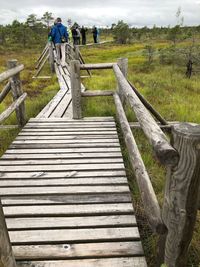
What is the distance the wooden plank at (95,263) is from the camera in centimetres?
221

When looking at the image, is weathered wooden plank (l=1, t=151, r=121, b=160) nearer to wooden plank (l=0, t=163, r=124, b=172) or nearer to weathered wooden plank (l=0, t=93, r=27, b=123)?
wooden plank (l=0, t=163, r=124, b=172)

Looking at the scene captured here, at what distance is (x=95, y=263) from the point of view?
2229mm

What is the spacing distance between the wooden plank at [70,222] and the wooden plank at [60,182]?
24.7 inches

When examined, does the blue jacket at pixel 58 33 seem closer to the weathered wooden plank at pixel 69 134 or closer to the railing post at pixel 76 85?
the railing post at pixel 76 85

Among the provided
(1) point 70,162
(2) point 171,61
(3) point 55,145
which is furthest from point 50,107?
(2) point 171,61

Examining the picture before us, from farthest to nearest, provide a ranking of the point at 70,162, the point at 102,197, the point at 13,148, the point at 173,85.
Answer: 1. the point at 173,85
2. the point at 13,148
3. the point at 70,162
4. the point at 102,197

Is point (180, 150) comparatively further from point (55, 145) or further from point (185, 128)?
point (55, 145)

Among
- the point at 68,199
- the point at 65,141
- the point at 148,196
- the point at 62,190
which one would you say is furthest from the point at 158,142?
the point at 65,141

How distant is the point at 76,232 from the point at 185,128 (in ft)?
4.86

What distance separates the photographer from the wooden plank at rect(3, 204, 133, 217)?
279cm

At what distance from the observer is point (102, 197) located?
3.05 meters

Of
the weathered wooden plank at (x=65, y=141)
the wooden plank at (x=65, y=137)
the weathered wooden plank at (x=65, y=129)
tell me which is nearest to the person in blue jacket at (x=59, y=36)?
the weathered wooden plank at (x=65, y=129)

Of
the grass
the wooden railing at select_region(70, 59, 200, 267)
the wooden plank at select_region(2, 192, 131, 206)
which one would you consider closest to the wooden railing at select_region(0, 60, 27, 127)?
the grass

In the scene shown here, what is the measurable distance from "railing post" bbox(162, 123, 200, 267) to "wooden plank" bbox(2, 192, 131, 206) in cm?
121
